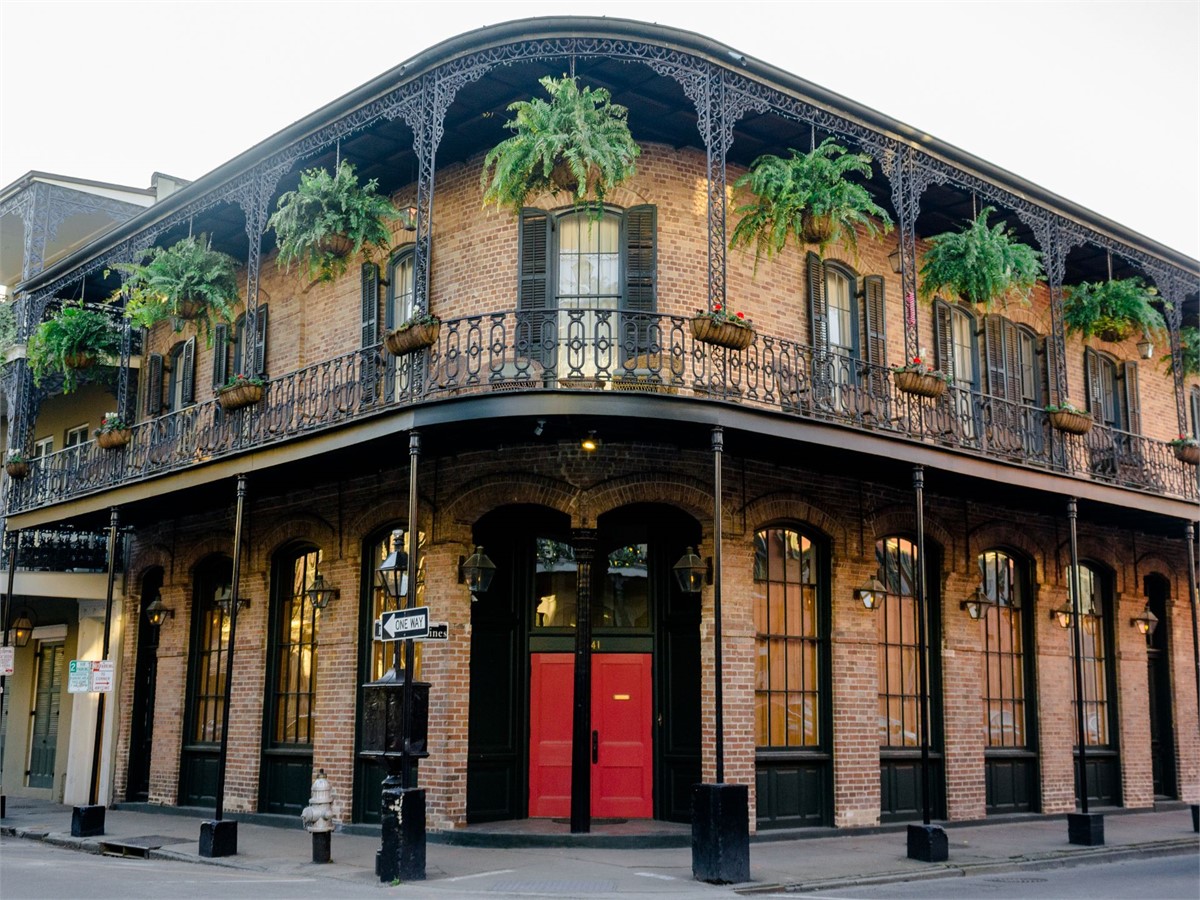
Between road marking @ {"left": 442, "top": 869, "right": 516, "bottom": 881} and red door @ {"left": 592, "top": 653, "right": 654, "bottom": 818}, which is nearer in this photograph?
road marking @ {"left": 442, "top": 869, "right": 516, "bottom": 881}

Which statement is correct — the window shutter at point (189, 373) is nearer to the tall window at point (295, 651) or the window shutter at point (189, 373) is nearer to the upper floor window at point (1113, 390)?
the tall window at point (295, 651)

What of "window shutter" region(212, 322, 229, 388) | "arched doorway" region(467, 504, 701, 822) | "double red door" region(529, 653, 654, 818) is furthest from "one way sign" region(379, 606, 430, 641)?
"window shutter" region(212, 322, 229, 388)

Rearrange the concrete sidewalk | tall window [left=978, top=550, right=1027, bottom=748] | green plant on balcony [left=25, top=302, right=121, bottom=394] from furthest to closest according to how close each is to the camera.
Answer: green plant on balcony [left=25, top=302, right=121, bottom=394] → tall window [left=978, top=550, right=1027, bottom=748] → the concrete sidewalk

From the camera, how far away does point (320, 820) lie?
11.9m

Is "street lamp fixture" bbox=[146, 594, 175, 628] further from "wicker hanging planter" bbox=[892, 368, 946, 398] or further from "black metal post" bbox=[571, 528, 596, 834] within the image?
"wicker hanging planter" bbox=[892, 368, 946, 398]

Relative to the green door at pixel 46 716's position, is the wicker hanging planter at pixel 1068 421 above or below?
above

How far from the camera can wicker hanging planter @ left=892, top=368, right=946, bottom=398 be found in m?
14.0

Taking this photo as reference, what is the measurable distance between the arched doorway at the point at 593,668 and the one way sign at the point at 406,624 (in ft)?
9.42

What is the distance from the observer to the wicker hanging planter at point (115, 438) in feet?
57.6

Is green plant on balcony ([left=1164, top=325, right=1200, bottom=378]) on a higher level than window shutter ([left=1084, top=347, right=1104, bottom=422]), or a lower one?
higher

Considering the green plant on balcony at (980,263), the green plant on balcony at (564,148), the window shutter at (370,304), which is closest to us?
the green plant on balcony at (564,148)

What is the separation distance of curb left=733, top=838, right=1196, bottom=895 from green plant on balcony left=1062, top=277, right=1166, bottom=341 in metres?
6.89

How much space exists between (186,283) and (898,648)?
1026cm

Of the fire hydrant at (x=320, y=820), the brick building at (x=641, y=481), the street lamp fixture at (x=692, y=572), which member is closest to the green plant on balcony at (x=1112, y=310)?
the brick building at (x=641, y=481)
